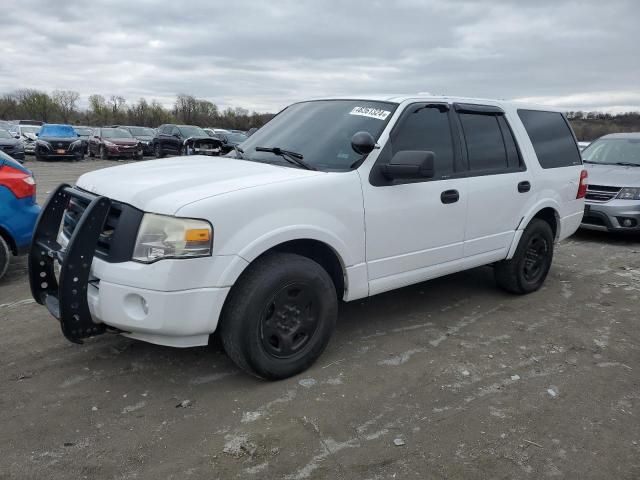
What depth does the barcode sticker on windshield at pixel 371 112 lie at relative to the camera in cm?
400

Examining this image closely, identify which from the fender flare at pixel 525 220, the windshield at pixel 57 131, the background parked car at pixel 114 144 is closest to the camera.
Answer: the fender flare at pixel 525 220

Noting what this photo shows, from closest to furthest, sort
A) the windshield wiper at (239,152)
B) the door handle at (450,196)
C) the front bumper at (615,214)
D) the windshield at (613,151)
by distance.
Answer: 1. the door handle at (450,196)
2. the windshield wiper at (239,152)
3. the front bumper at (615,214)
4. the windshield at (613,151)

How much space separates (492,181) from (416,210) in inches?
40.5

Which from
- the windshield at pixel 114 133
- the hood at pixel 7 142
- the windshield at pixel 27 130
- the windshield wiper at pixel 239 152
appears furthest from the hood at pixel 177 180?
the windshield at pixel 27 130

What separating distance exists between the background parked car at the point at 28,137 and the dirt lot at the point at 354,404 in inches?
1022

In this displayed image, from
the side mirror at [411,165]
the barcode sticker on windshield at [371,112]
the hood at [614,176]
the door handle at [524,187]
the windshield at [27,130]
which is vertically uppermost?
the windshield at [27,130]

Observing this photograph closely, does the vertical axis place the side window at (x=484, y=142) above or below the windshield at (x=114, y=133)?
below

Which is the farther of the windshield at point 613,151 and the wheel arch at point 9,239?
the windshield at point 613,151

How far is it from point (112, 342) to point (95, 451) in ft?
4.47

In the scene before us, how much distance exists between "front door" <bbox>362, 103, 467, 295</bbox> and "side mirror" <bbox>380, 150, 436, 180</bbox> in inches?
5.1

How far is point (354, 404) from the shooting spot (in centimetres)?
323

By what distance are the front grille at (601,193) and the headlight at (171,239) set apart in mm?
7209

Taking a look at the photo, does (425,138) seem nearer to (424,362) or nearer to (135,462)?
(424,362)

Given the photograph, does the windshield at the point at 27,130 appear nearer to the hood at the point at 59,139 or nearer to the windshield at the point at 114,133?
the windshield at the point at 114,133
